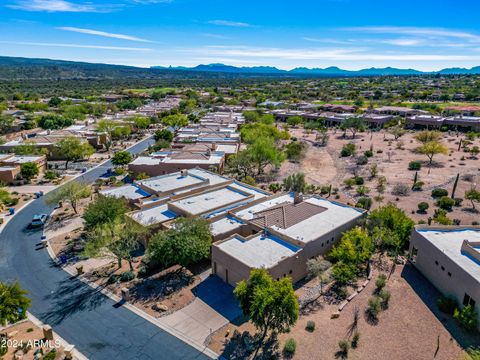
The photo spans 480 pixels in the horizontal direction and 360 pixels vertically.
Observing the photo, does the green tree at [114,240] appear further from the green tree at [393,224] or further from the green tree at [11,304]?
the green tree at [393,224]

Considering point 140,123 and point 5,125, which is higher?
point 140,123

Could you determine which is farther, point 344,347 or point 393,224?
point 393,224

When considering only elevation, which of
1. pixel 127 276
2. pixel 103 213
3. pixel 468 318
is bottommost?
pixel 127 276

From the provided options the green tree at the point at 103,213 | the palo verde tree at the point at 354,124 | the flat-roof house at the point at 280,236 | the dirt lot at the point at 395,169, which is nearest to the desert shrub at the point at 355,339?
the flat-roof house at the point at 280,236

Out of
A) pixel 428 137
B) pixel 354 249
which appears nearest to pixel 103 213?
pixel 354 249

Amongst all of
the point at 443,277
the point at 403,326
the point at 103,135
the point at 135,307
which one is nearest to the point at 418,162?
the point at 443,277

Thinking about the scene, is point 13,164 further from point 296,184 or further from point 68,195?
point 296,184

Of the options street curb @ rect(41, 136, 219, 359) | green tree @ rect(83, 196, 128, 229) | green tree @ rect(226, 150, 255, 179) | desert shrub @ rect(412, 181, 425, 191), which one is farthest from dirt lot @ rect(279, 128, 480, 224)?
street curb @ rect(41, 136, 219, 359)
